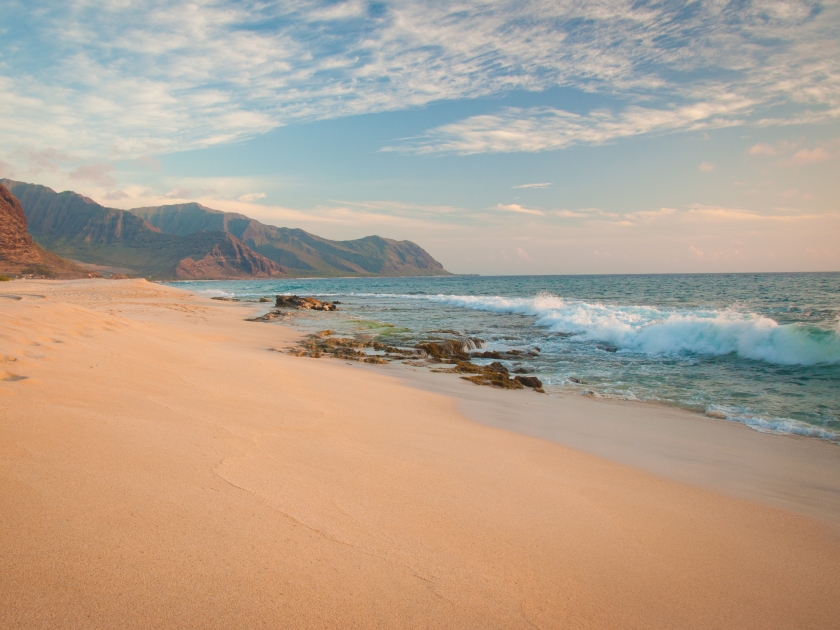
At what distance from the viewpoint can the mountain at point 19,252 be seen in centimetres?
5425

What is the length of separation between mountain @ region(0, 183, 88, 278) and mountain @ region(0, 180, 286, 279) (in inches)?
3367

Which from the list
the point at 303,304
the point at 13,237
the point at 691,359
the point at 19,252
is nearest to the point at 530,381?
the point at 691,359

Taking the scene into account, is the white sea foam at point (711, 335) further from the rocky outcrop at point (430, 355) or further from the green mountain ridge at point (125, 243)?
the green mountain ridge at point (125, 243)

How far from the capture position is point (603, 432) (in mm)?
5953

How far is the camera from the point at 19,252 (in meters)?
58.1

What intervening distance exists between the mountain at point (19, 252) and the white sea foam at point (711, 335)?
62597 mm

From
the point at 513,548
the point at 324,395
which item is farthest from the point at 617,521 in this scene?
the point at 324,395

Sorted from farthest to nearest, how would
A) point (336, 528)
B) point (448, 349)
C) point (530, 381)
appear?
point (448, 349) → point (530, 381) → point (336, 528)

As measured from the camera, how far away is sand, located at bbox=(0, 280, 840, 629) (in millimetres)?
1921

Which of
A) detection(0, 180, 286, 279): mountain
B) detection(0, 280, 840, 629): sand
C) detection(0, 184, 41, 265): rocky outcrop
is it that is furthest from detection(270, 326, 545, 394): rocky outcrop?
detection(0, 180, 286, 279): mountain

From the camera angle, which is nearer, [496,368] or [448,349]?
[496,368]

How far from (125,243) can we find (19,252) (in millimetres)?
131974

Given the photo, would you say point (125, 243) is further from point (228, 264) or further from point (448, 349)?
point (448, 349)

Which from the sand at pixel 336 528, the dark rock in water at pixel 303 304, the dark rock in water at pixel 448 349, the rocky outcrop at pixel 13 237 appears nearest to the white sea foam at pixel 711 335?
the dark rock in water at pixel 448 349
